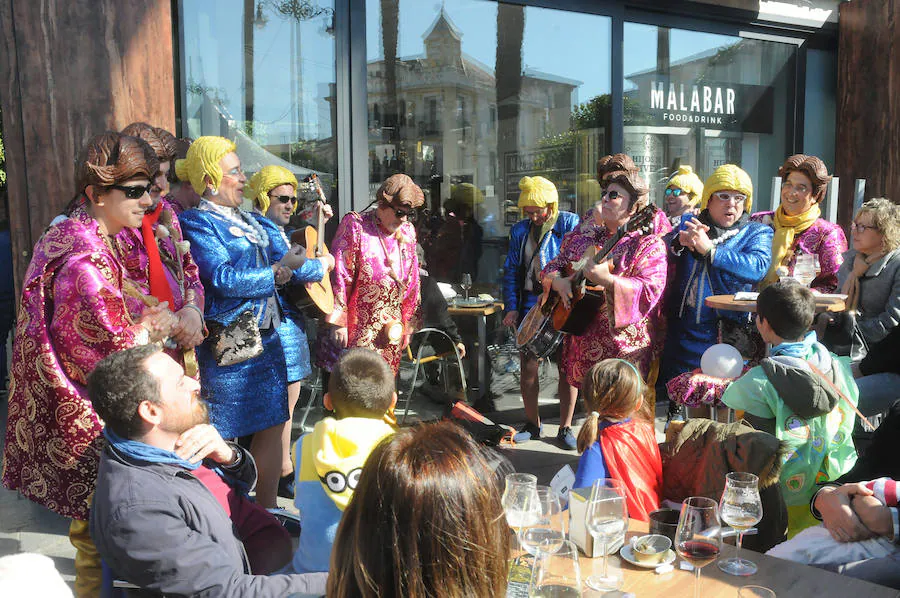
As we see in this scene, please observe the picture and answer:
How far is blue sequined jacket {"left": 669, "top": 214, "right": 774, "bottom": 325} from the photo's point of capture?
4.51 metres

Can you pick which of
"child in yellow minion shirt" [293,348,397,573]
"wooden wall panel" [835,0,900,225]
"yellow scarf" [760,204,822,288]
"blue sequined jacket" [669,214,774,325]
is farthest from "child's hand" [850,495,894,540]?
"wooden wall panel" [835,0,900,225]

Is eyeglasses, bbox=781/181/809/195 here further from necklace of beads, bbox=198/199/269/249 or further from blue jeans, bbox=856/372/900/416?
necklace of beads, bbox=198/199/269/249

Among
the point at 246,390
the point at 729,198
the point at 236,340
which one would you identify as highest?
the point at 729,198

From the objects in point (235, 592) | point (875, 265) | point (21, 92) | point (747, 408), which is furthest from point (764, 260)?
point (21, 92)

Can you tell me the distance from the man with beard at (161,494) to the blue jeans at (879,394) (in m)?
3.19

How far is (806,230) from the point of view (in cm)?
475

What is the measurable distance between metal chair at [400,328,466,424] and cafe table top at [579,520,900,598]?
3.39 meters

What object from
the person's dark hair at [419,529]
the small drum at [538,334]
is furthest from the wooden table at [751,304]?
the person's dark hair at [419,529]

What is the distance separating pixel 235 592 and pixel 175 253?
5.55 feet

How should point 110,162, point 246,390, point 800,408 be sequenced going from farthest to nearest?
point 246,390 → point 800,408 → point 110,162

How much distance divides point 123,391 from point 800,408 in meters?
2.39

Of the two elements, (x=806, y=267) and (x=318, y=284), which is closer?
(x=318, y=284)

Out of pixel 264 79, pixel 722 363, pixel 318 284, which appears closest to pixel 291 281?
pixel 318 284

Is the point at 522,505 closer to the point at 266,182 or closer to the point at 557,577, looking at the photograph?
the point at 557,577
